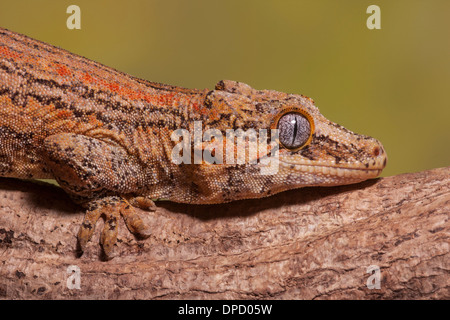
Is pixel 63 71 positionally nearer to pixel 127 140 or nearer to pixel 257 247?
pixel 127 140

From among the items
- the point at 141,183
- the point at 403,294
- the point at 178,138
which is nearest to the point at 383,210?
the point at 403,294

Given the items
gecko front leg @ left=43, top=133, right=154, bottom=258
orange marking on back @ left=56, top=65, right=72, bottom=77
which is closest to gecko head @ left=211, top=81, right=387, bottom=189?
gecko front leg @ left=43, top=133, right=154, bottom=258

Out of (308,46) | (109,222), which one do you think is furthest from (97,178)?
(308,46)

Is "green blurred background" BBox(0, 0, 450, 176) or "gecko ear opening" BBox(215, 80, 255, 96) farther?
"green blurred background" BBox(0, 0, 450, 176)

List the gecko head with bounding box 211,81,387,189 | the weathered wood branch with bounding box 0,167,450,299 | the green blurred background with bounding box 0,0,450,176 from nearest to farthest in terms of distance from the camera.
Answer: the weathered wood branch with bounding box 0,167,450,299
the gecko head with bounding box 211,81,387,189
the green blurred background with bounding box 0,0,450,176

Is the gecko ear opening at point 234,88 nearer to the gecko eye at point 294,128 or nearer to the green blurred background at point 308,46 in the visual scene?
the gecko eye at point 294,128

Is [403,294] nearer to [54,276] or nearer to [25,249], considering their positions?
[54,276]

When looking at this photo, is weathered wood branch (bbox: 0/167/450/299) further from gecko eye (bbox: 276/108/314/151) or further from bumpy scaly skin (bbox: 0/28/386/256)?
gecko eye (bbox: 276/108/314/151)

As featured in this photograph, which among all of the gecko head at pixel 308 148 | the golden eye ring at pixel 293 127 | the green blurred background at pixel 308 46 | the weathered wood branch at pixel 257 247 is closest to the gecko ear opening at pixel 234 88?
the gecko head at pixel 308 148
